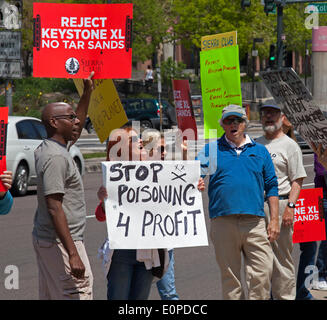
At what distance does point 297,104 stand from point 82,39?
6.13ft

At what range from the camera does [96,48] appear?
6.43 m

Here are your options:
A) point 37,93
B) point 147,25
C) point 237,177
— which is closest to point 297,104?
point 237,177

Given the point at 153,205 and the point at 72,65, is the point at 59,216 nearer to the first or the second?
the point at 153,205

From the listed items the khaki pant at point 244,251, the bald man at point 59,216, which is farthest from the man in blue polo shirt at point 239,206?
the bald man at point 59,216

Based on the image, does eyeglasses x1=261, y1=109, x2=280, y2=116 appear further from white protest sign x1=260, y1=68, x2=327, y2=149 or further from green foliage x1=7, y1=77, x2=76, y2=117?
green foliage x1=7, y1=77, x2=76, y2=117

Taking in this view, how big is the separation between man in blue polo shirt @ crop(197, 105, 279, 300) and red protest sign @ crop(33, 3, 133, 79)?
1.06 m

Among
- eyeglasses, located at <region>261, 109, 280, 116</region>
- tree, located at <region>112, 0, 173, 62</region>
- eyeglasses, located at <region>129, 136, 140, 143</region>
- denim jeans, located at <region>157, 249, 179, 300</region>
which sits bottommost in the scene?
denim jeans, located at <region>157, 249, 179, 300</region>

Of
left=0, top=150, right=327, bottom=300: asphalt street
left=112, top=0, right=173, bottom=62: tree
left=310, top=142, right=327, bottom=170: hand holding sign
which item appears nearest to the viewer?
left=310, top=142, right=327, bottom=170: hand holding sign

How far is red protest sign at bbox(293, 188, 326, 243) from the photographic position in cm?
705

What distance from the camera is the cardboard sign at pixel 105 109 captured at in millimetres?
6453

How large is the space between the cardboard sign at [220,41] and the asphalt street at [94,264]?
94.8 inches

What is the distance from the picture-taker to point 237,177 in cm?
586

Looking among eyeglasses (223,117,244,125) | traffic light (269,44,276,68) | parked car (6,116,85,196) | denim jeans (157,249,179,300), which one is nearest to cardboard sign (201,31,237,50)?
eyeglasses (223,117,244,125)
